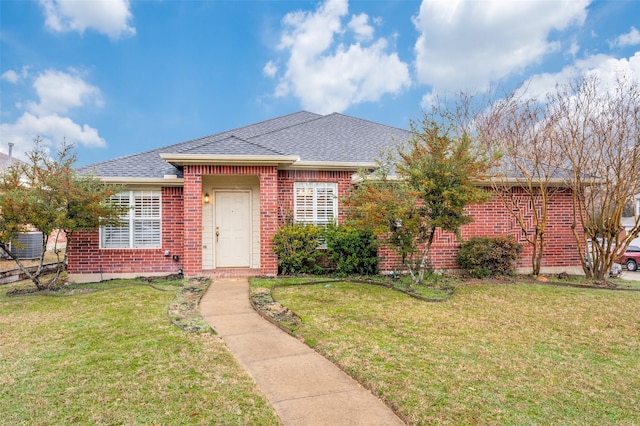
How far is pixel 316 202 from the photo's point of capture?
10031 mm

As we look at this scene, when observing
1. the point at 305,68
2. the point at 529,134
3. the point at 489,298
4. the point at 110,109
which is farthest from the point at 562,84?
the point at 110,109

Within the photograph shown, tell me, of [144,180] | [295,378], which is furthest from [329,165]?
[295,378]

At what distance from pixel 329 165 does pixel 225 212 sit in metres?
3.19

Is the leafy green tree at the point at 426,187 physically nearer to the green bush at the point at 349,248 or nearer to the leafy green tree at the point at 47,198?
the green bush at the point at 349,248

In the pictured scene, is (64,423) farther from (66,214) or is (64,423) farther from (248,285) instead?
(66,214)

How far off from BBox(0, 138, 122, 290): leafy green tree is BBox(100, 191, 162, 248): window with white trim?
52.9 inches

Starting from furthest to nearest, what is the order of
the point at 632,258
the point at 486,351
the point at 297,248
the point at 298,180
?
the point at 632,258 < the point at 298,180 < the point at 297,248 < the point at 486,351

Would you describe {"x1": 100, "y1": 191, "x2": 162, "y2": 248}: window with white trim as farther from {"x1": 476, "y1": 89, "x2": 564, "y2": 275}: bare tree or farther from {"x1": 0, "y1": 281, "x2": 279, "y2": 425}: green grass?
{"x1": 476, "y1": 89, "x2": 564, "y2": 275}: bare tree

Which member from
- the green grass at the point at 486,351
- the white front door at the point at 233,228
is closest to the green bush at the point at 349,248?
the green grass at the point at 486,351

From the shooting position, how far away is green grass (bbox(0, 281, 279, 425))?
2.96 m

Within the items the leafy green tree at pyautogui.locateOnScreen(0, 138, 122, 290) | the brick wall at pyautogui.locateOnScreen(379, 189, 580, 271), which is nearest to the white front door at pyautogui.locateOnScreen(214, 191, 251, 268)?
the leafy green tree at pyautogui.locateOnScreen(0, 138, 122, 290)

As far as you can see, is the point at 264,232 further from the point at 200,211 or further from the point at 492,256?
the point at 492,256

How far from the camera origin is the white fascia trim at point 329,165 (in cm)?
968

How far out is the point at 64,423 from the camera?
2.83m
